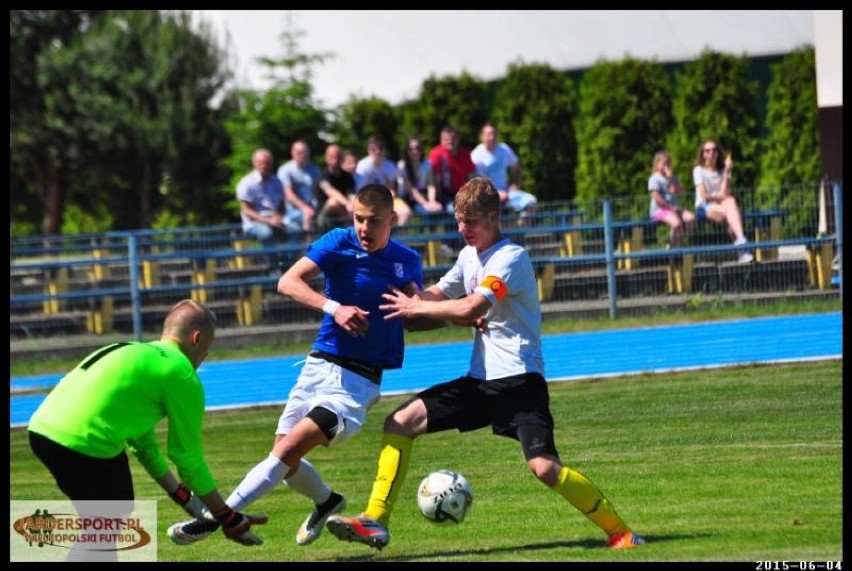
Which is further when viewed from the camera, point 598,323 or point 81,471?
point 598,323

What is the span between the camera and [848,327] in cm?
1680

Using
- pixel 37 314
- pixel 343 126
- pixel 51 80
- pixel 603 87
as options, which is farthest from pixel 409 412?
pixel 51 80

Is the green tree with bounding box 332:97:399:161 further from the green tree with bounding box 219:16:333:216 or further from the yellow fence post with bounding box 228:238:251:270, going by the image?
the yellow fence post with bounding box 228:238:251:270

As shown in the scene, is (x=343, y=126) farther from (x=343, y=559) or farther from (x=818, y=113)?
(x=343, y=559)

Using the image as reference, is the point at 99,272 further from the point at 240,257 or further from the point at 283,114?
the point at 283,114

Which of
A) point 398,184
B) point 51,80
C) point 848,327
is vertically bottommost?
point 848,327

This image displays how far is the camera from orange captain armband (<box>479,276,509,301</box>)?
8.09m

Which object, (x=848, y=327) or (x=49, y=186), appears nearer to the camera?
(x=848, y=327)

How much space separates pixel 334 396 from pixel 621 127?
18.5 m

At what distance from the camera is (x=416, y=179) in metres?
22.6

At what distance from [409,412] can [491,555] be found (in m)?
0.89

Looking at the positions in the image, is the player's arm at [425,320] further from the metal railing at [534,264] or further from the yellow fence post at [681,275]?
the yellow fence post at [681,275]

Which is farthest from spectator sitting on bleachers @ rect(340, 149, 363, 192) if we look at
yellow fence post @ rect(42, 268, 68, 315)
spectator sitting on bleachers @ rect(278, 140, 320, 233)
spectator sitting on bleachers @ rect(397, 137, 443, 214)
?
yellow fence post @ rect(42, 268, 68, 315)

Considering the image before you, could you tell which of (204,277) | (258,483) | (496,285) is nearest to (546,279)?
(204,277)
